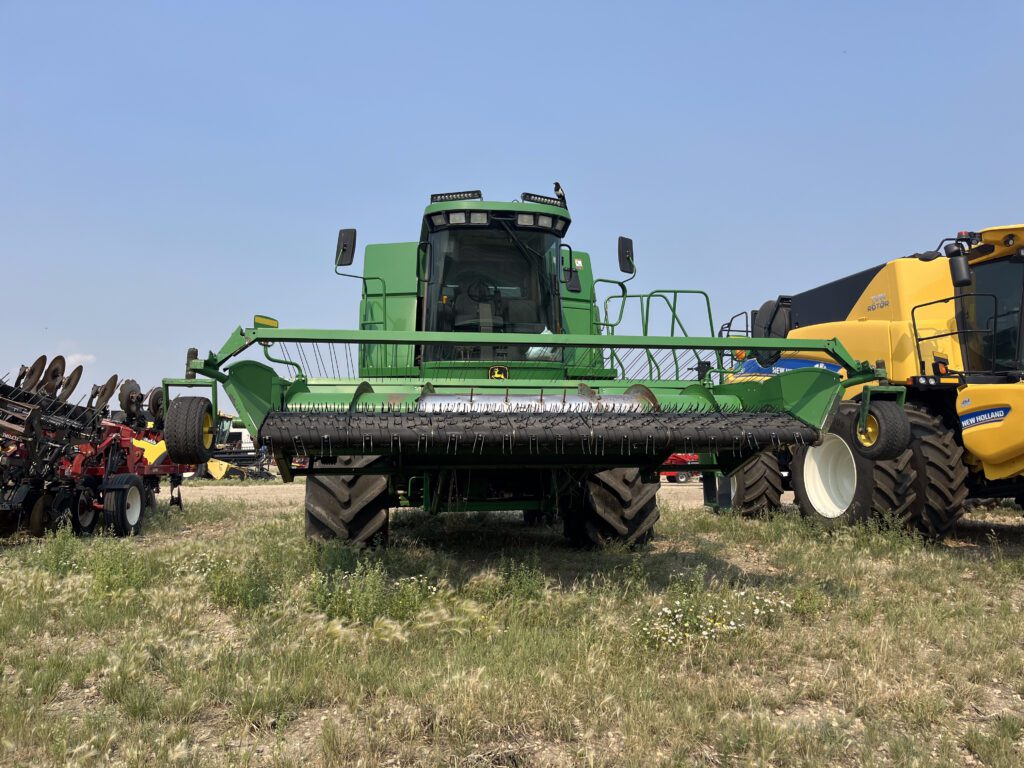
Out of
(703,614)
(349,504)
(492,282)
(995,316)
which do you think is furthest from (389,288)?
(995,316)

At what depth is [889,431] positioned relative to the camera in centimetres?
421

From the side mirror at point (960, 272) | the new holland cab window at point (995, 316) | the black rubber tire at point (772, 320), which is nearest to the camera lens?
the side mirror at point (960, 272)

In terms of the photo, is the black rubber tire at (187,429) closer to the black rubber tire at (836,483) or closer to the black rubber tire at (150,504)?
the black rubber tire at (836,483)

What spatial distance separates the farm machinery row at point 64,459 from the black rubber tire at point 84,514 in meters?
0.01

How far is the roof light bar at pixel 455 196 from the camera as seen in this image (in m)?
6.52

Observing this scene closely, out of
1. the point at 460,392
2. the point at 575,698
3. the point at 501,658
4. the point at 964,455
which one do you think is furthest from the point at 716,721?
the point at 964,455

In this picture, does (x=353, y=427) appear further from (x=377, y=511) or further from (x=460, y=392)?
(x=377, y=511)

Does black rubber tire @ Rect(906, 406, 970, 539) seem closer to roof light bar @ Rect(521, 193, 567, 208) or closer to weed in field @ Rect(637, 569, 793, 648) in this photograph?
weed in field @ Rect(637, 569, 793, 648)

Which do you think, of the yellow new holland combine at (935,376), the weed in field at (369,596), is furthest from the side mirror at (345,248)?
the yellow new holland combine at (935,376)

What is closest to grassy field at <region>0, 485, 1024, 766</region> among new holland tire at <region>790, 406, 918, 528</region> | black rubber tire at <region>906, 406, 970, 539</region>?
black rubber tire at <region>906, 406, 970, 539</region>

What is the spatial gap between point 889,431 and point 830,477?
3837mm

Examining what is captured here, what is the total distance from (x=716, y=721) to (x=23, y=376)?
8.33 metres

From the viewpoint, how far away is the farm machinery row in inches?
297

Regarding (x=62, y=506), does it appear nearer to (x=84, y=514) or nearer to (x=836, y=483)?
(x=84, y=514)
